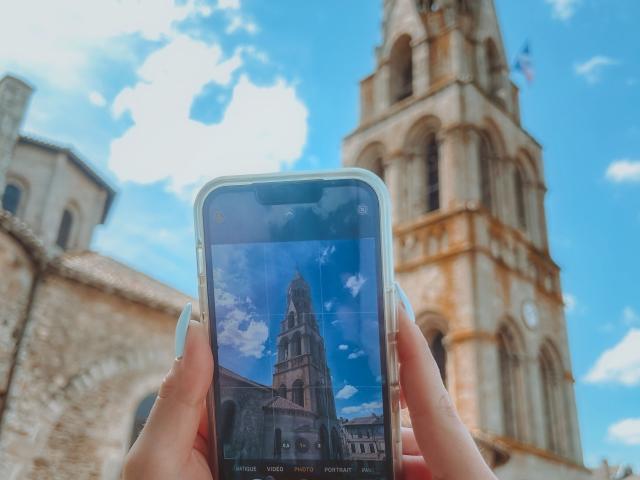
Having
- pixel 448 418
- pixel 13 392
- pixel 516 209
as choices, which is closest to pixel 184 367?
pixel 448 418

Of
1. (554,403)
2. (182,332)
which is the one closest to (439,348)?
(554,403)

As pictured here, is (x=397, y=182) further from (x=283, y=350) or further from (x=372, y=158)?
(x=283, y=350)

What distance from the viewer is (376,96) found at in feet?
70.9

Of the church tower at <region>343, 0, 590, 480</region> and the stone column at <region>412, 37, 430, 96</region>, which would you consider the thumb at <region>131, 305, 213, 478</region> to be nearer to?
the church tower at <region>343, 0, 590, 480</region>

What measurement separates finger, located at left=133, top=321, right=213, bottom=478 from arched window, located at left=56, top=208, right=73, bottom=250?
1927 centimetres

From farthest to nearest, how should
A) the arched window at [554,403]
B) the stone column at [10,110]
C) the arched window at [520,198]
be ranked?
the arched window at [520,198] < the arched window at [554,403] < the stone column at [10,110]

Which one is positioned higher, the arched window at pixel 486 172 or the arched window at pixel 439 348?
the arched window at pixel 486 172

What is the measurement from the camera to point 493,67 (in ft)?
73.6

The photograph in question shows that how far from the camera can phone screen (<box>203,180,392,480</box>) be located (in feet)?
5.88

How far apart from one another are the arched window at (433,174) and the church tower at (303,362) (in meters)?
16.6

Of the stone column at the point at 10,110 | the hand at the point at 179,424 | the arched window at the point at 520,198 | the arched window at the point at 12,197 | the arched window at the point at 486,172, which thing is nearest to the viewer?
the hand at the point at 179,424

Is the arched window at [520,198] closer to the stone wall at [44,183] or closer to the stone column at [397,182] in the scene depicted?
the stone column at [397,182]

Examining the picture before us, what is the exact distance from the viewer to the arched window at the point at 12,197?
18.9 m

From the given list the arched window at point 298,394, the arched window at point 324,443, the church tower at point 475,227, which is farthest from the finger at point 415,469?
the church tower at point 475,227
